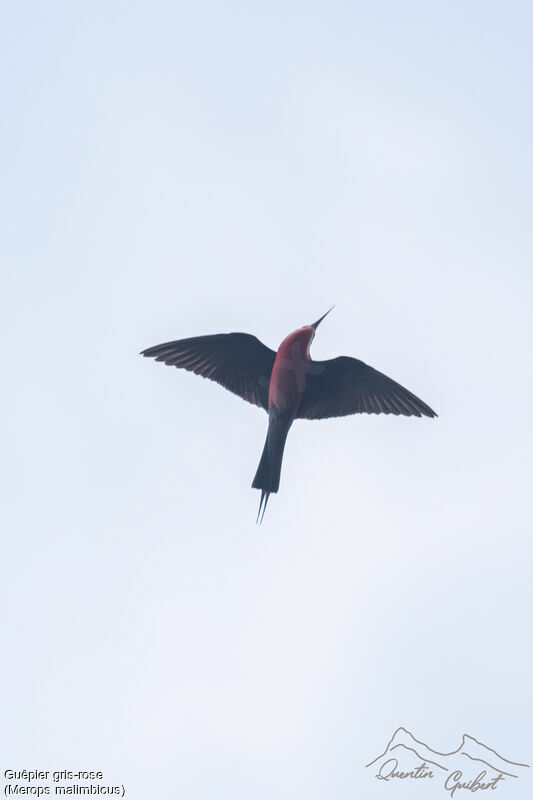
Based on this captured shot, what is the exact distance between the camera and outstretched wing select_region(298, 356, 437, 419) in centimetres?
1481

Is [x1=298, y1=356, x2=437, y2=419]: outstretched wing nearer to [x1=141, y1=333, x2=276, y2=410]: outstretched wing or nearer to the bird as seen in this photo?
the bird

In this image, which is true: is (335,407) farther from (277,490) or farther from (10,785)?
(10,785)

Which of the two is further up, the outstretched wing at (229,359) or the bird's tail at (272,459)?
the outstretched wing at (229,359)

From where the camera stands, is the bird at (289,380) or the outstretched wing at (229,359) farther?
the outstretched wing at (229,359)

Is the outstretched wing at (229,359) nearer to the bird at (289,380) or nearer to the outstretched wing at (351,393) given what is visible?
the bird at (289,380)

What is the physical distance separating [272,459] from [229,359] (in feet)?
5.27

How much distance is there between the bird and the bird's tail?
0.06 ft

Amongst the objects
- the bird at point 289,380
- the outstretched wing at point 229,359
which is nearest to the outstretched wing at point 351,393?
the bird at point 289,380

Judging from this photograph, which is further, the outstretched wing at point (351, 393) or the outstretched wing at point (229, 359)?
the outstretched wing at point (229, 359)

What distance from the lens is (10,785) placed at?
14109 mm

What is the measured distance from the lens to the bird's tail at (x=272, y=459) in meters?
14.3

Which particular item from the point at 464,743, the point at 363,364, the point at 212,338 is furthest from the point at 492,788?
the point at 212,338

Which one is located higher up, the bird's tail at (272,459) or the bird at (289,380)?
the bird at (289,380)

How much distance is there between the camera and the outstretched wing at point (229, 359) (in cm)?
1495
